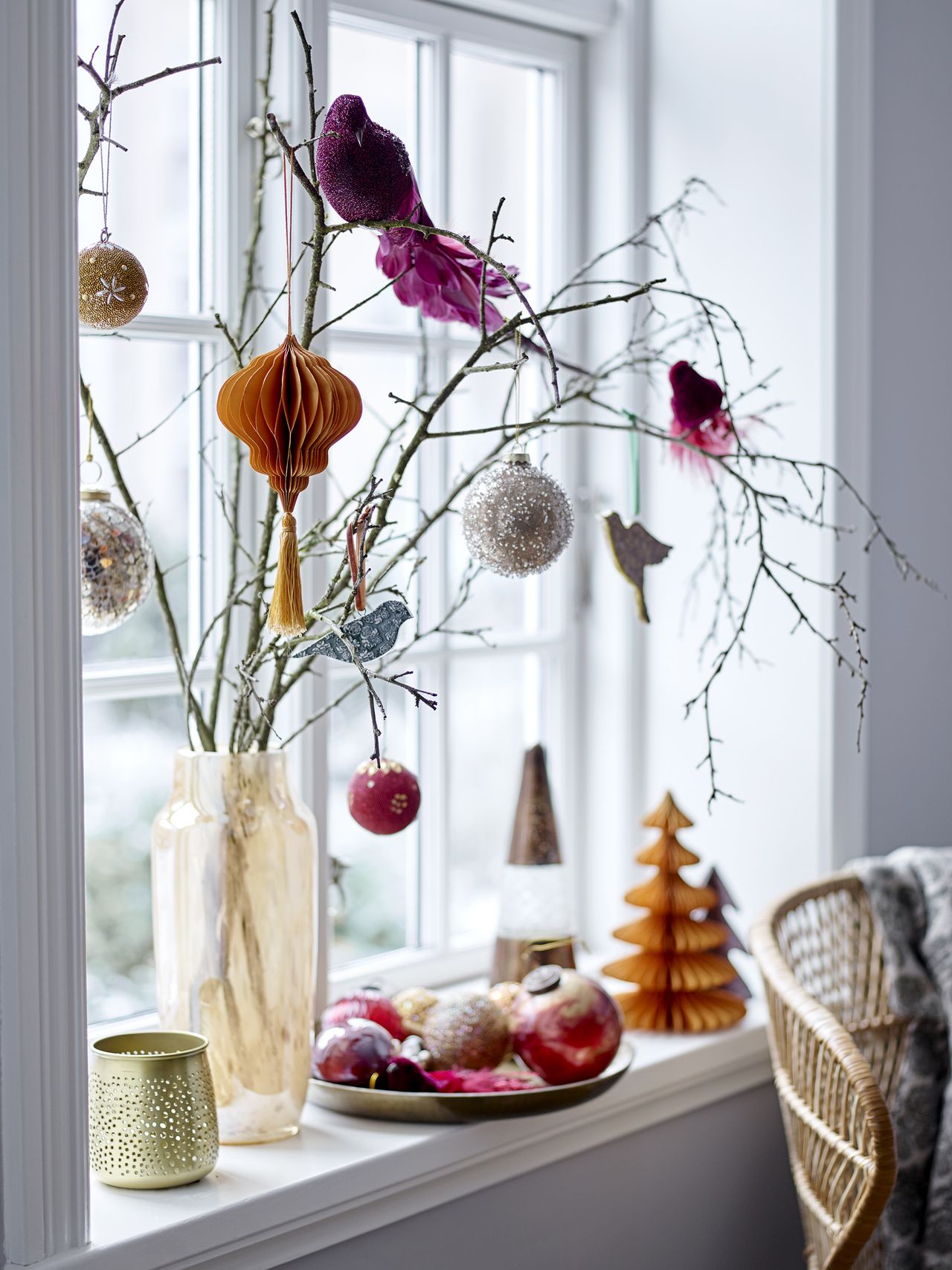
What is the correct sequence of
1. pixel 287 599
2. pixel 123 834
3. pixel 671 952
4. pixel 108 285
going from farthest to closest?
pixel 123 834 < pixel 671 952 < pixel 108 285 < pixel 287 599

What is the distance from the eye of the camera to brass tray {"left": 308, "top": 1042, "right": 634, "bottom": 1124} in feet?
4.32

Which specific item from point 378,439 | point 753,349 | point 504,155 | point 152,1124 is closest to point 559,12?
point 504,155

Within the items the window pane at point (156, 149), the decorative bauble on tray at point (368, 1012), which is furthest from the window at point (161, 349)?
the decorative bauble on tray at point (368, 1012)

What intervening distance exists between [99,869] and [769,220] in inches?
99.5

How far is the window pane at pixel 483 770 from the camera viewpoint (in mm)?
1858

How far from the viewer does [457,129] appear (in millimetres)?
1778

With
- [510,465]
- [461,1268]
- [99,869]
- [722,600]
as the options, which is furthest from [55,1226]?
[99,869]

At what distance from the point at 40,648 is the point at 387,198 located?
449 mm

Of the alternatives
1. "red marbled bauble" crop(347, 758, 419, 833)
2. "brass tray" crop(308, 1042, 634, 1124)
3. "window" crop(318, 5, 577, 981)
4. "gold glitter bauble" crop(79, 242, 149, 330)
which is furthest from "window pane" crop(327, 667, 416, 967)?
"gold glitter bauble" crop(79, 242, 149, 330)

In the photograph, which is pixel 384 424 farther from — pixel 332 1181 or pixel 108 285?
pixel 332 1181

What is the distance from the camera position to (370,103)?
5.45 feet

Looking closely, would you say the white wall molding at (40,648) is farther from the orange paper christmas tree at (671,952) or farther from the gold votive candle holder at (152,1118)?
the orange paper christmas tree at (671,952)

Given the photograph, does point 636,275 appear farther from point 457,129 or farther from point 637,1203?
point 637,1203

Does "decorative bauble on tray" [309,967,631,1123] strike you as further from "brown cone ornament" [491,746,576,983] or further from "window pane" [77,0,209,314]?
"window pane" [77,0,209,314]
